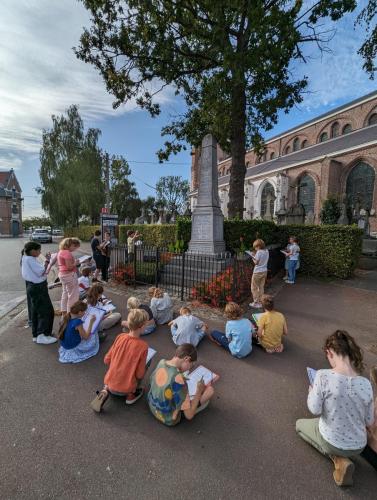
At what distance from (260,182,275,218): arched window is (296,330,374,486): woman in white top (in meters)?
32.2

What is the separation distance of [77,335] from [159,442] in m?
2.02

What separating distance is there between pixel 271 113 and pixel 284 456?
15.0 meters

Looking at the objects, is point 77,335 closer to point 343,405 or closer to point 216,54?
point 343,405

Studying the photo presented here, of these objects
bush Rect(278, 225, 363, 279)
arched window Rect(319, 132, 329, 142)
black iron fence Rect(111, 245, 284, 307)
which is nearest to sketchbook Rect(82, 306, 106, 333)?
black iron fence Rect(111, 245, 284, 307)

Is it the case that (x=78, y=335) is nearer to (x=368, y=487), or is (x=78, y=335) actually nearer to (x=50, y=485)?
(x=50, y=485)

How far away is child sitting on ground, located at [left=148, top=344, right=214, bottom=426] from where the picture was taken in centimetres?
235

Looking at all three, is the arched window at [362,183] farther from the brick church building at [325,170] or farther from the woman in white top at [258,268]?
the woman in white top at [258,268]

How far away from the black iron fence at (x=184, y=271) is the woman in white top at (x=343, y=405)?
13.5 ft

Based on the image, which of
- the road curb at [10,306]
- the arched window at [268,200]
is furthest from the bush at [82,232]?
the arched window at [268,200]

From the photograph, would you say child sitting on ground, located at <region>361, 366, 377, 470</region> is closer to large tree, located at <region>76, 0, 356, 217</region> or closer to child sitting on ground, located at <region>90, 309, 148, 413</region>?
child sitting on ground, located at <region>90, 309, 148, 413</region>

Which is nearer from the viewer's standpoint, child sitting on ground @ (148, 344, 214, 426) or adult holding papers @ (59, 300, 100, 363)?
child sitting on ground @ (148, 344, 214, 426)

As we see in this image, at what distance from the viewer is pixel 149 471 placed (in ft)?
6.57

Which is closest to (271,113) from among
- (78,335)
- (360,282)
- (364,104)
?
(360,282)

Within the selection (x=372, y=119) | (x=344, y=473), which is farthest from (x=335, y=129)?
(x=344, y=473)
